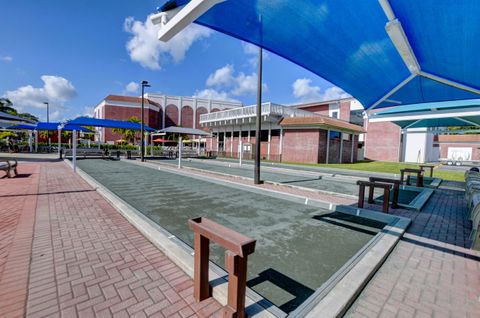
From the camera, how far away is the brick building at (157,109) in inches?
2290

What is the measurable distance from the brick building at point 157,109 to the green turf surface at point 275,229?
57466 millimetres

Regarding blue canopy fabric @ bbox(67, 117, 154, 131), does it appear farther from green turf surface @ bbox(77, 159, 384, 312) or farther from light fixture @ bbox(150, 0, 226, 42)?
light fixture @ bbox(150, 0, 226, 42)

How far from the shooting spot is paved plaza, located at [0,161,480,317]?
2.24m

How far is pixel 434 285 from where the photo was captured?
2.74 meters

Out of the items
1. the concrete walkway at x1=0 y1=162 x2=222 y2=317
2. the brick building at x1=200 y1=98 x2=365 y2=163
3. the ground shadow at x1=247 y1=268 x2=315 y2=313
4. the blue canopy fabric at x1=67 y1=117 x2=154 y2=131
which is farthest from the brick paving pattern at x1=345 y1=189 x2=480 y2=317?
the blue canopy fabric at x1=67 y1=117 x2=154 y2=131

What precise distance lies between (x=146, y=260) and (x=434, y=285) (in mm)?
3692

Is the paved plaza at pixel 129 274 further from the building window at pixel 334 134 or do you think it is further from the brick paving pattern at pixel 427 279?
the building window at pixel 334 134

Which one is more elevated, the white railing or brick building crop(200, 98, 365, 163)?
the white railing

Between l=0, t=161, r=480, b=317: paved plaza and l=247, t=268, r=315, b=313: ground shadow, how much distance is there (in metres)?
0.46

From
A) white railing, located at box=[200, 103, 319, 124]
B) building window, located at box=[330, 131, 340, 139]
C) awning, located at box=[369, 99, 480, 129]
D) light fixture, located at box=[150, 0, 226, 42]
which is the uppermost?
white railing, located at box=[200, 103, 319, 124]

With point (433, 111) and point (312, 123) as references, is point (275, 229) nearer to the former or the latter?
point (433, 111)

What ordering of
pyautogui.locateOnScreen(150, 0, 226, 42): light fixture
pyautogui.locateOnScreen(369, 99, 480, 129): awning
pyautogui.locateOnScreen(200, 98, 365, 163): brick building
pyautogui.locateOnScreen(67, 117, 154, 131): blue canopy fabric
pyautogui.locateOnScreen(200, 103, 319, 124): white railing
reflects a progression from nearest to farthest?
1. pyautogui.locateOnScreen(150, 0, 226, 42): light fixture
2. pyautogui.locateOnScreen(369, 99, 480, 129): awning
3. pyautogui.locateOnScreen(67, 117, 154, 131): blue canopy fabric
4. pyautogui.locateOnScreen(200, 98, 365, 163): brick building
5. pyautogui.locateOnScreen(200, 103, 319, 124): white railing

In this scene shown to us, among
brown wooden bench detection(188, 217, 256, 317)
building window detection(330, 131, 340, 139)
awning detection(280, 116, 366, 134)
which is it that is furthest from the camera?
building window detection(330, 131, 340, 139)

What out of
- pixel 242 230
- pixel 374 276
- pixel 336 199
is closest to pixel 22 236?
pixel 242 230
